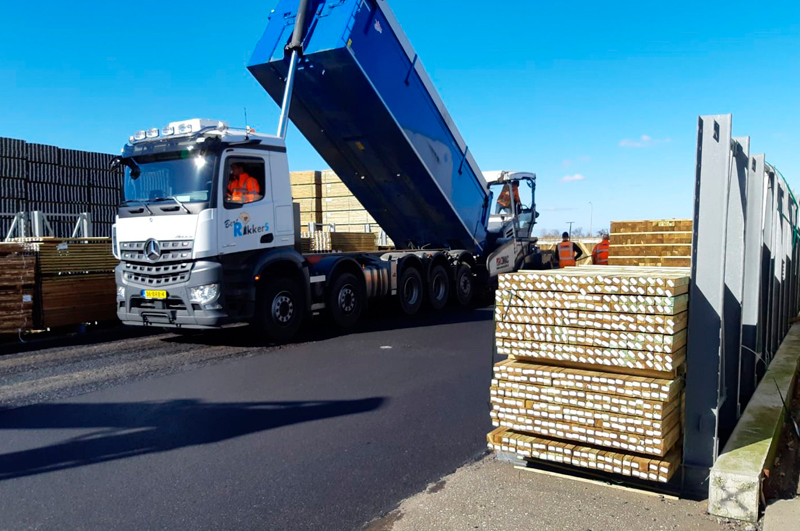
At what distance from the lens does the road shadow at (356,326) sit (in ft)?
32.9

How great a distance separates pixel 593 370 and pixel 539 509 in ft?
3.01

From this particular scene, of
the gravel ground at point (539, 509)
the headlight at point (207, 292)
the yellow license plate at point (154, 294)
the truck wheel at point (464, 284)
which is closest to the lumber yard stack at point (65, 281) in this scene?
the yellow license plate at point (154, 294)

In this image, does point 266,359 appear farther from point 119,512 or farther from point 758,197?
point 758,197

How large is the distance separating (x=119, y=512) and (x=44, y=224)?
12552mm

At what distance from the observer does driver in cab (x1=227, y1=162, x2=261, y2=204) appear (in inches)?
348

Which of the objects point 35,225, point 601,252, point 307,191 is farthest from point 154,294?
point 307,191

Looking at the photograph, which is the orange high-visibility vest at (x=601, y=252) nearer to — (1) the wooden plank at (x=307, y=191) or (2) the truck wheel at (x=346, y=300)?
(2) the truck wheel at (x=346, y=300)

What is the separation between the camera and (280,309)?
978cm

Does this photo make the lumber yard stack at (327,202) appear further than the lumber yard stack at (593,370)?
Yes

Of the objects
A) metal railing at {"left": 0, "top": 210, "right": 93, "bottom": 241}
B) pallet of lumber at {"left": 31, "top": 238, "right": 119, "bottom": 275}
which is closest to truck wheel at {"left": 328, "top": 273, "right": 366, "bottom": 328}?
pallet of lumber at {"left": 31, "top": 238, "right": 119, "bottom": 275}

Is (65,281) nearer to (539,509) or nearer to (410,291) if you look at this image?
→ (410,291)

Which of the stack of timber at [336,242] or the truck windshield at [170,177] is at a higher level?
the truck windshield at [170,177]

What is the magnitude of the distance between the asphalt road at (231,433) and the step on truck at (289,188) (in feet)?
3.32

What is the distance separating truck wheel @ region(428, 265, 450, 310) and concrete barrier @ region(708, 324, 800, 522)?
868 cm
